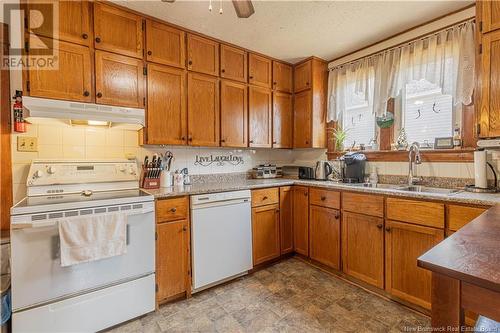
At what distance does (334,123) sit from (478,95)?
1.48 m

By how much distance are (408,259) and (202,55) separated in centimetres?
264

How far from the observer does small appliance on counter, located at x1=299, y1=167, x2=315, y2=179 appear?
→ 316 centimetres

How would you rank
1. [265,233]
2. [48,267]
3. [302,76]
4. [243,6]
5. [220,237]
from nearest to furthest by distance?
[243,6], [48,267], [220,237], [265,233], [302,76]

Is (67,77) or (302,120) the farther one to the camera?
(302,120)

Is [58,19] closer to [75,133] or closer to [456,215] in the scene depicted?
[75,133]

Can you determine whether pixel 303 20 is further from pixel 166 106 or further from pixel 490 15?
pixel 166 106

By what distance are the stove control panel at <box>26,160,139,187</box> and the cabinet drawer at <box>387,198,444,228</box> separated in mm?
2261

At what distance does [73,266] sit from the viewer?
1530 millimetres

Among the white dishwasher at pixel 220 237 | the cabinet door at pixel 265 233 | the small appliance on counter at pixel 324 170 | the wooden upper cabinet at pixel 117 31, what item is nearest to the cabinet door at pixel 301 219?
the cabinet door at pixel 265 233

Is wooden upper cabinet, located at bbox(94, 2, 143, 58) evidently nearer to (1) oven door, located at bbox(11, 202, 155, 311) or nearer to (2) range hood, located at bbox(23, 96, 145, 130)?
(2) range hood, located at bbox(23, 96, 145, 130)

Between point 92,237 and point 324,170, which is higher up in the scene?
point 324,170

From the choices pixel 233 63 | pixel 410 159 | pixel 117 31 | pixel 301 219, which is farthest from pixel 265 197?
pixel 117 31

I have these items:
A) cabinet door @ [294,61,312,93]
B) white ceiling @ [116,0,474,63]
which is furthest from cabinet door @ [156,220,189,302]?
cabinet door @ [294,61,312,93]

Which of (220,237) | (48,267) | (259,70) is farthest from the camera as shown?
(259,70)
